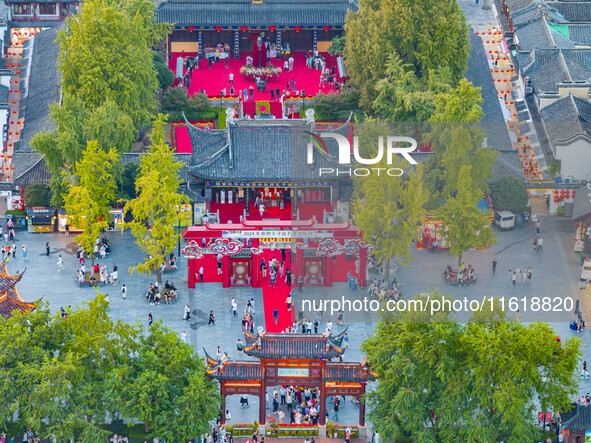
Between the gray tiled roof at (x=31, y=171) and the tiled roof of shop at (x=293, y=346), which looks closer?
the tiled roof of shop at (x=293, y=346)

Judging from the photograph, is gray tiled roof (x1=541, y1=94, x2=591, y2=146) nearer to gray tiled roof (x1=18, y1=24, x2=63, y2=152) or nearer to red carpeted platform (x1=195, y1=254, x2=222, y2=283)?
red carpeted platform (x1=195, y1=254, x2=222, y2=283)

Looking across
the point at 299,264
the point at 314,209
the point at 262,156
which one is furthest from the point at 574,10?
the point at 299,264

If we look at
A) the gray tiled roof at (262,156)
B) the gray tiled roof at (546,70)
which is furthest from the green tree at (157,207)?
the gray tiled roof at (546,70)

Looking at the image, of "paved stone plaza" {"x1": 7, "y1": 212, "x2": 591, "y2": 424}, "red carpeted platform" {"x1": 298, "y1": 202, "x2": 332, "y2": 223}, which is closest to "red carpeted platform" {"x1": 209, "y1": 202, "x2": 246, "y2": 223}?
"red carpeted platform" {"x1": 298, "y1": 202, "x2": 332, "y2": 223}

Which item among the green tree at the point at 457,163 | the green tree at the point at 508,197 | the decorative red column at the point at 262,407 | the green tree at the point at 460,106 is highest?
the green tree at the point at 460,106

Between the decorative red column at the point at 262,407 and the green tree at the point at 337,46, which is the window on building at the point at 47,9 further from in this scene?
the decorative red column at the point at 262,407
